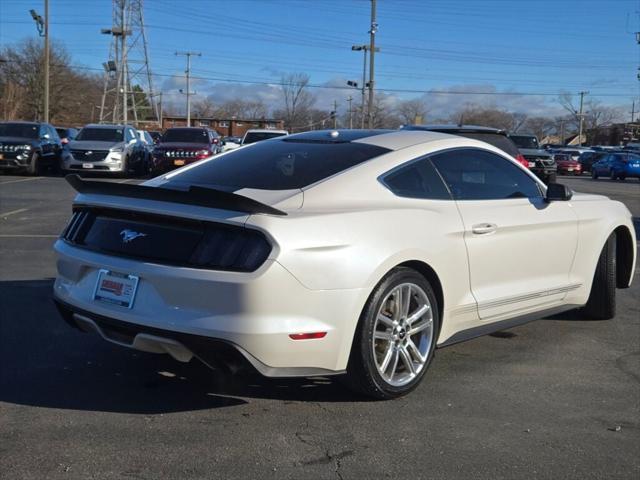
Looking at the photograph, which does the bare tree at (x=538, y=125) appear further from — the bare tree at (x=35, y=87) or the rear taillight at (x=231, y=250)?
the rear taillight at (x=231, y=250)

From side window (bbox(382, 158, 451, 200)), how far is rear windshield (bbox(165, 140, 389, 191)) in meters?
0.21

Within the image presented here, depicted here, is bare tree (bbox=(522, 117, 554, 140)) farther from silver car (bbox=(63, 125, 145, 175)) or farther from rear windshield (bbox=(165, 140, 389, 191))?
rear windshield (bbox=(165, 140, 389, 191))

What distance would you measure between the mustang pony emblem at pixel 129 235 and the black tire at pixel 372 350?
131 centimetres

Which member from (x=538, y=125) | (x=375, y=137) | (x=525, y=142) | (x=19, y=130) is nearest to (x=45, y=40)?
(x=19, y=130)

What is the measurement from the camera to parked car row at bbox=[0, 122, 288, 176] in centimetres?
2189

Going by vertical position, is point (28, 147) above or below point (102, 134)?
below

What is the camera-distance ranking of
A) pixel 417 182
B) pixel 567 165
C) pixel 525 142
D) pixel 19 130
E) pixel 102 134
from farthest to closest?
A: 1. pixel 567 165
2. pixel 525 142
3. pixel 19 130
4. pixel 102 134
5. pixel 417 182

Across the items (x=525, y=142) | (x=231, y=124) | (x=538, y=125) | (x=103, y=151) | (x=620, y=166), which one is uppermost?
(x=538, y=125)

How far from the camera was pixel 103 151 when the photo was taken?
21844 mm

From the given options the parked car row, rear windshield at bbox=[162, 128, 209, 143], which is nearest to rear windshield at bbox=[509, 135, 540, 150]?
the parked car row

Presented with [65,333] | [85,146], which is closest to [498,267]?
[65,333]

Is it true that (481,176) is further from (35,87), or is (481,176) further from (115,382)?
(35,87)

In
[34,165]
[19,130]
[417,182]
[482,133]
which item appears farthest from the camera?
→ [19,130]

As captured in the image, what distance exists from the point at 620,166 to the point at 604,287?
3608 centimetres
